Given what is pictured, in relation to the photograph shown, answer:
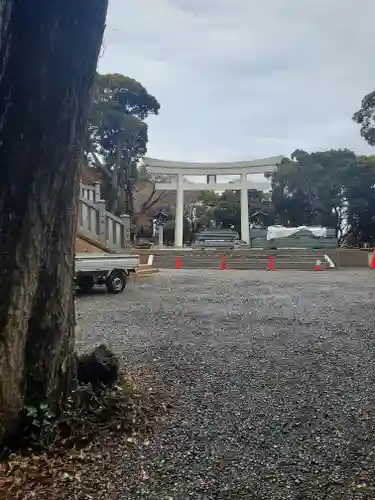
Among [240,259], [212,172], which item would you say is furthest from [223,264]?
[212,172]

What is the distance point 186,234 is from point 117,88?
1225 centimetres

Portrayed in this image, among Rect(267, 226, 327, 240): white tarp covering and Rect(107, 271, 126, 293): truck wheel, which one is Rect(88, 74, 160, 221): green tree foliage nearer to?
Rect(267, 226, 327, 240): white tarp covering

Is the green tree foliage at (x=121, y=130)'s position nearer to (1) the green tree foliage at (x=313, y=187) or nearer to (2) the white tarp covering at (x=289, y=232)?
(1) the green tree foliage at (x=313, y=187)

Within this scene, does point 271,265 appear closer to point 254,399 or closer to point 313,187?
point 313,187

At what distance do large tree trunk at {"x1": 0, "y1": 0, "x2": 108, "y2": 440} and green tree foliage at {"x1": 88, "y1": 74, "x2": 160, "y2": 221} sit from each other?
27.7 m

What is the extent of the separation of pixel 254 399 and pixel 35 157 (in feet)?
6.93

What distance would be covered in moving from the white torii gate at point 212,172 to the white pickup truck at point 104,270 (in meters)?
20.2

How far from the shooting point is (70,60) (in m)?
2.45

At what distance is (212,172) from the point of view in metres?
30.5

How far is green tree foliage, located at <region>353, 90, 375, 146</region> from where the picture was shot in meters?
20.4

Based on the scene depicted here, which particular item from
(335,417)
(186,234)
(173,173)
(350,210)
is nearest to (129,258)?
(335,417)

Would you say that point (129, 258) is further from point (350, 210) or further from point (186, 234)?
point (186, 234)

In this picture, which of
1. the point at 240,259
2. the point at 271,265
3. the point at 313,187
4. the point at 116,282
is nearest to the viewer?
the point at 116,282

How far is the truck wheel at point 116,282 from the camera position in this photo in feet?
33.3
